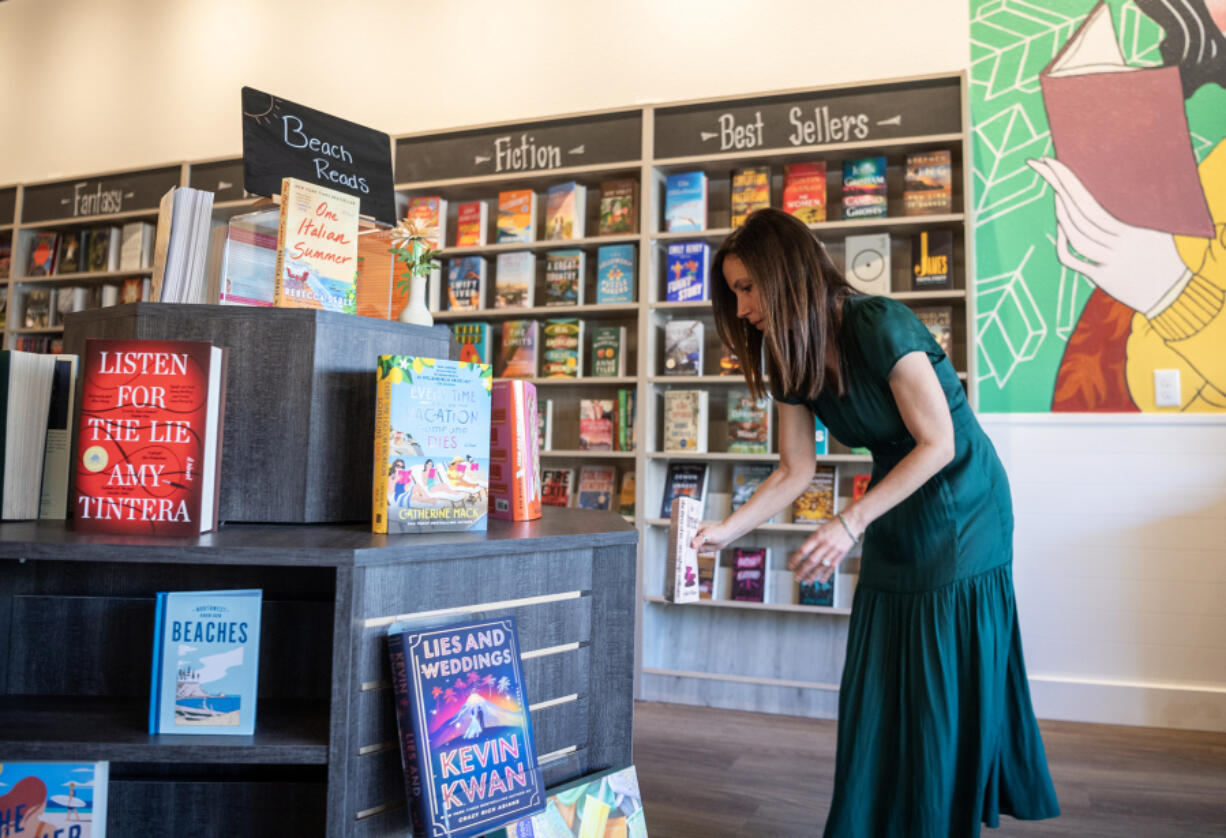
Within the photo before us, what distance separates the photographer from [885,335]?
56.4 inches

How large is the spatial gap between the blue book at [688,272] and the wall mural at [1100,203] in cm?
110

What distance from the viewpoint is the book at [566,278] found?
145 inches

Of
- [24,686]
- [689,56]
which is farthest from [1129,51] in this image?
[24,686]

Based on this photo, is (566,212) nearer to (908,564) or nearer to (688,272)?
(688,272)

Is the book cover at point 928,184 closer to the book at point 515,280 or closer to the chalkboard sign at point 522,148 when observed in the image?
the chalkboard sign at point 522,148

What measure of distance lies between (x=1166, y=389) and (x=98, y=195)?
5.30 m

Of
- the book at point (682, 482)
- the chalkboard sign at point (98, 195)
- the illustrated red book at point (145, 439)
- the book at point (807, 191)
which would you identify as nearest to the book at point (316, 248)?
the illustrated red book at point (145, 439)

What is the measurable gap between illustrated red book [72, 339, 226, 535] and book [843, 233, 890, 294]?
2635 millimetres

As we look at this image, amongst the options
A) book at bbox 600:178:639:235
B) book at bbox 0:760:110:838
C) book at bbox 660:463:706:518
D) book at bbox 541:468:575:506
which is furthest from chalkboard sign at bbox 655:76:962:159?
book at bbox 0:760:110:838

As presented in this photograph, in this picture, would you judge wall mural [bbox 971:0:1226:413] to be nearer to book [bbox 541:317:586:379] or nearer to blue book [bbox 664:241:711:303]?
blue book [bbox 664:241:711:303]

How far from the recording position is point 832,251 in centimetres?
355

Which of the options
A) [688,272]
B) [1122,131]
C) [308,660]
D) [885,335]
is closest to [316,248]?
[308,660]

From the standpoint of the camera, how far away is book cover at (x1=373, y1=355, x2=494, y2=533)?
1362 mm

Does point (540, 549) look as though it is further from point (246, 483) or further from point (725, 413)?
point (725, 413)
